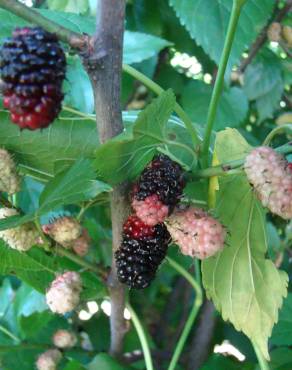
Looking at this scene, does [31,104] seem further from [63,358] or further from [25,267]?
[63,358]

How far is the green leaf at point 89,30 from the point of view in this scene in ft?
2.77

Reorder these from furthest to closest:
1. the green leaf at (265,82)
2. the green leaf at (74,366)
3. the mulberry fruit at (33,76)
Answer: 1. the green leaf at (265,82)
2. the green leaf at (74,366)
3. the mulberry fruit at (33,76)

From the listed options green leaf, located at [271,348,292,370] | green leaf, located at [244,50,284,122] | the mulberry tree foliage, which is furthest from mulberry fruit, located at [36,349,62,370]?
green leaf, located at [244,50,284,122]

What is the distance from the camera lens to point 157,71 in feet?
4.60

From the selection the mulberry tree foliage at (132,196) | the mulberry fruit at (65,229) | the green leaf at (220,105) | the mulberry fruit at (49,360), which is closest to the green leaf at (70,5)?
the mulberry tree foliage at (132,196)

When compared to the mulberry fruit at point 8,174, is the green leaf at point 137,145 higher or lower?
higher

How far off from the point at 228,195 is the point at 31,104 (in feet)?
0.93

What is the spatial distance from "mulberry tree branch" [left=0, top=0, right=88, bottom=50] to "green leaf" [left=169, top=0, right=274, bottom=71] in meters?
0.47

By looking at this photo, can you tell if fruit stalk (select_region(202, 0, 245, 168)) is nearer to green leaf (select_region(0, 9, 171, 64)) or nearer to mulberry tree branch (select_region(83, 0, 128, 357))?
mulberry tree branch (select_region(83, 0, 128, 357))

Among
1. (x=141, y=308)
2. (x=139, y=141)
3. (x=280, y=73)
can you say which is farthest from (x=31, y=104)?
(x=141, y=308)

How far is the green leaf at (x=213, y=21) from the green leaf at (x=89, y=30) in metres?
0.05

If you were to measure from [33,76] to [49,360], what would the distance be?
1.77 ft

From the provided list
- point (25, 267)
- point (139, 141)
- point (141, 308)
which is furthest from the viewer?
point (141, 308)

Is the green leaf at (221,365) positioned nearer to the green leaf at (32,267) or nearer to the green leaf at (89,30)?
the green leaf at (32,267)
